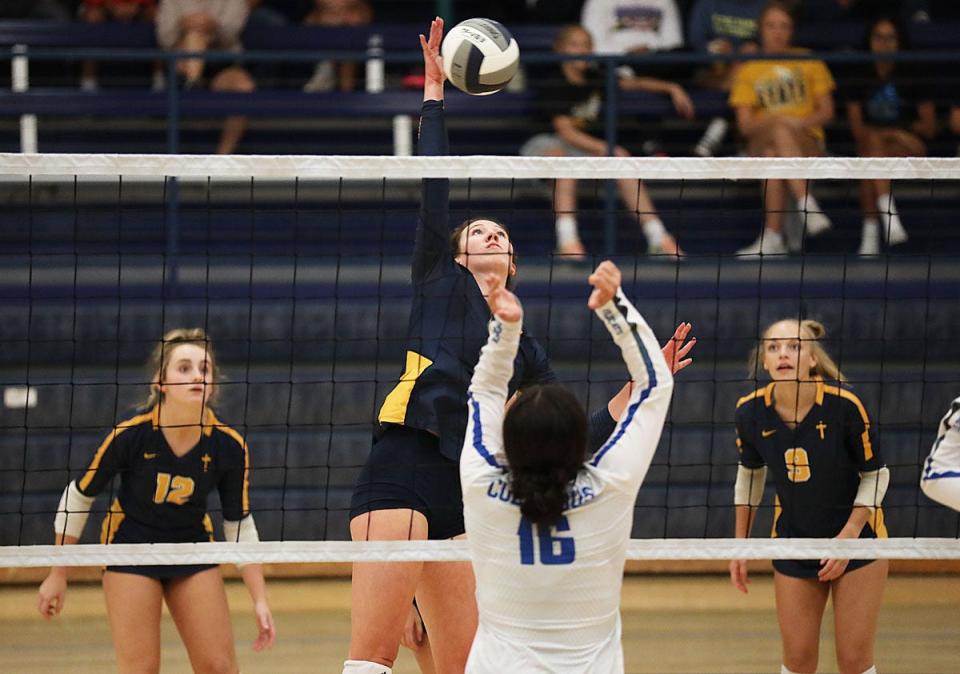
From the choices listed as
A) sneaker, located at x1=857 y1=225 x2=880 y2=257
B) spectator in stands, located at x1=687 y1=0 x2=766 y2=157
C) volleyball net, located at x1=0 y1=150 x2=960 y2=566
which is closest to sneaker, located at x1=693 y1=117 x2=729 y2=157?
spectator in stands, located at x1=687 y1=0 x2=766 y2=157

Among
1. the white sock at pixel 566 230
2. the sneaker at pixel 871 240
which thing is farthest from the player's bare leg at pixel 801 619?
the sneaker at pixel 871 240

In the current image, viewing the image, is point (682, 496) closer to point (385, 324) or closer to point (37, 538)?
point (385, 324)

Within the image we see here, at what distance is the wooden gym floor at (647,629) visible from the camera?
6.43 m

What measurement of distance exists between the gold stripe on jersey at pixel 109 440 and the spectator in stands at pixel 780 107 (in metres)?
5.00

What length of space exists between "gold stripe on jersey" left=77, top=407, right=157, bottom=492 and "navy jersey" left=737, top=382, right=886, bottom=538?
224cm

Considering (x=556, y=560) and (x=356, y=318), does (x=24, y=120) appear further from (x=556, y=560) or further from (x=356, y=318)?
(x=556, y=560)

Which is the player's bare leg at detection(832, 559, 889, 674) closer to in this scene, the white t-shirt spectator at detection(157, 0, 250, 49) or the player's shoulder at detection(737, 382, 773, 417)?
the player's shoulder at detection(737, 382, 773, 417)

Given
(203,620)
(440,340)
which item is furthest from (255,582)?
(440,340)

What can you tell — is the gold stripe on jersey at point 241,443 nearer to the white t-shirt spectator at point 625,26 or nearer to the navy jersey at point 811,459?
the navy jersey at point 811,459

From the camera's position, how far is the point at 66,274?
9109 mm

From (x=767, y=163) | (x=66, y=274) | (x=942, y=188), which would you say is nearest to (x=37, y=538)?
(x=66, y=274)

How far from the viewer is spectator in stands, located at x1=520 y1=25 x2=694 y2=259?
8914 millimetres

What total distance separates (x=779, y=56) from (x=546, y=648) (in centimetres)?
594

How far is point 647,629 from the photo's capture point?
704 cm
